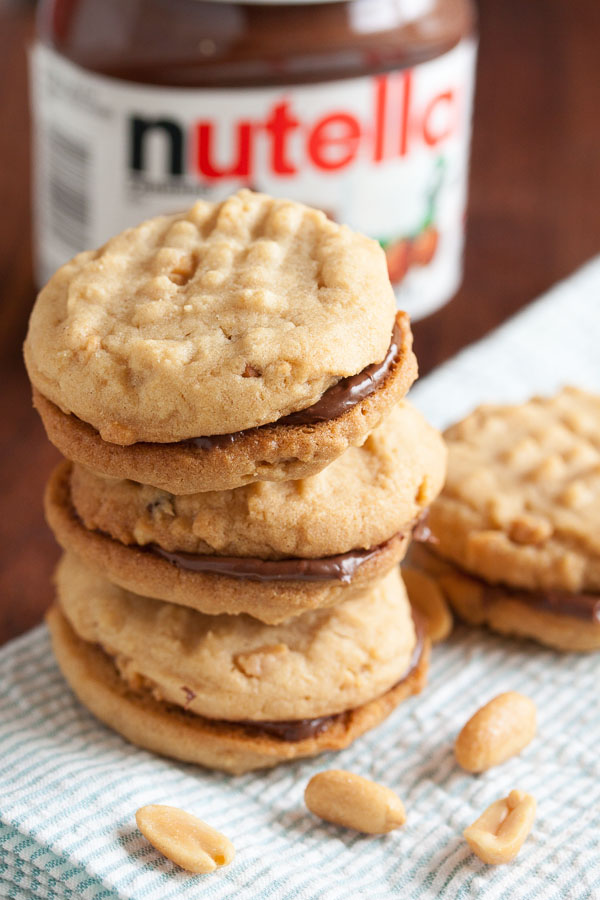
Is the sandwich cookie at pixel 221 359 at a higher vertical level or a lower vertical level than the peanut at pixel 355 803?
higher

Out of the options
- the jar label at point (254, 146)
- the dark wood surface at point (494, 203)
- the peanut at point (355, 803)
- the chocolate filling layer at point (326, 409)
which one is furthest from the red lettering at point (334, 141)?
the peanut at point (355, 803)

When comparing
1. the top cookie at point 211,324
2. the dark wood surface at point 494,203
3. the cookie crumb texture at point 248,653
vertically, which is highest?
the top cookie at point 211,324

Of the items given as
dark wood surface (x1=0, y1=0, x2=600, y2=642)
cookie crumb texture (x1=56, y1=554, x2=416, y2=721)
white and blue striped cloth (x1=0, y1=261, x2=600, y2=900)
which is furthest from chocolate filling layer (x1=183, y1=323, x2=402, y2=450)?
dark wood surface (x1=0, y1=0, x2=600, y2=642)

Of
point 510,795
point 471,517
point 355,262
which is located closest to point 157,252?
point 355,262

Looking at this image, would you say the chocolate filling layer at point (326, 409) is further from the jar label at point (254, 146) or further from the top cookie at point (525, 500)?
the jar label at point (254, 146)

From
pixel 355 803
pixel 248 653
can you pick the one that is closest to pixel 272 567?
pixel 248 653

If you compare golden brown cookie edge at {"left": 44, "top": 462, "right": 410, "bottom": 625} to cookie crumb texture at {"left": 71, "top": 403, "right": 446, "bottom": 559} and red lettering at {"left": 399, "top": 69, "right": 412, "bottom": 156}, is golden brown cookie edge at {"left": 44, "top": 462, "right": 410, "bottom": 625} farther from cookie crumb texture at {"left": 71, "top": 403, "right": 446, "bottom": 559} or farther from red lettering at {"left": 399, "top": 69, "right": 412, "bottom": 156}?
red lettering at {"left": 399, "top": 69, "right": 412, "bottom": 156}

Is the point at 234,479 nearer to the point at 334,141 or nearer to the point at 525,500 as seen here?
the point at 525,500
